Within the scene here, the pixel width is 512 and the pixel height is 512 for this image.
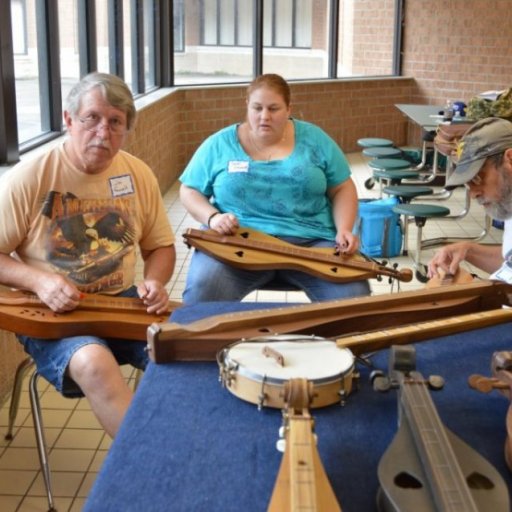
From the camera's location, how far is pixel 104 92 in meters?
2.21

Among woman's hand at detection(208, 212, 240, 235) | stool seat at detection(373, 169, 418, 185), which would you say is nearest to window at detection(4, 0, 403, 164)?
woman's hand at detection(208, 212, 240, 235)

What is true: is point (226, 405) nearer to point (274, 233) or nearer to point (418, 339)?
point (418, 339)

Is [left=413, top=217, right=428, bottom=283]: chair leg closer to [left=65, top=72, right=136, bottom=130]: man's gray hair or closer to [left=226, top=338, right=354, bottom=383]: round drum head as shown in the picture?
[left=65, top=72, right=136, bottom=130]: man's gray hair

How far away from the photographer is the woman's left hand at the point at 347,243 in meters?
2.74

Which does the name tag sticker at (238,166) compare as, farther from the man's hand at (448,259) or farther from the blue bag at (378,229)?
the blue bag at (378,229)

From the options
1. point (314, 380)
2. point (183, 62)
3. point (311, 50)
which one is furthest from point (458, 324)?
point (311, 50)

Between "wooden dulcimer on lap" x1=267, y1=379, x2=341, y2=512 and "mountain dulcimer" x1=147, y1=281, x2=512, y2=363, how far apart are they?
0.40 metres

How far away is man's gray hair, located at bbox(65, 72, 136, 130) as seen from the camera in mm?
2219

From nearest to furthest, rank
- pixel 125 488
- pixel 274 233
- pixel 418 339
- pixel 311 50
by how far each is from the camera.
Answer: pixel 125 488 < pixel 418 339 < pixel 274 233 < pixel 311 50

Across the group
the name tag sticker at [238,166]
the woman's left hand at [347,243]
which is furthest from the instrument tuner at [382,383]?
the name tag sticker at [238,166]

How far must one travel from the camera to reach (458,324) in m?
1.71

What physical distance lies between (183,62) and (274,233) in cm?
543

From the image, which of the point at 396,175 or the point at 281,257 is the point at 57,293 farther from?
the point at 396,175

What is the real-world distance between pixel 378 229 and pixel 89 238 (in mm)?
2792
